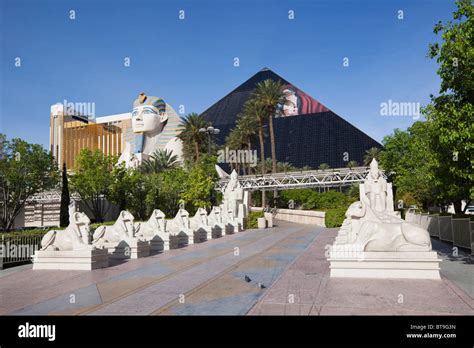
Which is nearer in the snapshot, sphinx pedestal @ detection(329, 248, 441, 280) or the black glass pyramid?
sphinx pedestal @ detection(329, 248, 441, 280)

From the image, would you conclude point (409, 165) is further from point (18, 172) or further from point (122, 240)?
point (18, 172)

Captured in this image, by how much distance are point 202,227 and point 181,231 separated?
287 cm

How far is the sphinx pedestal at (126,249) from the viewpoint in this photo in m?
14.0

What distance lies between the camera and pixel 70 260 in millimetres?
11516

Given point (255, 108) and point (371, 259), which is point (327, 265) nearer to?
point (371, 259)

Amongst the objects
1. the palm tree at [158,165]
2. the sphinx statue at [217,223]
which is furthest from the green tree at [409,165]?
the palm tree at [158,165]

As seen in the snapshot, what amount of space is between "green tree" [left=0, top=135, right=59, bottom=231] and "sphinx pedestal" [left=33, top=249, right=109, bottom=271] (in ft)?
78.0

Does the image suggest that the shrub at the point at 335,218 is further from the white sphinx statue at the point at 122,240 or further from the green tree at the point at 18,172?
the green tree at the point at 18,172

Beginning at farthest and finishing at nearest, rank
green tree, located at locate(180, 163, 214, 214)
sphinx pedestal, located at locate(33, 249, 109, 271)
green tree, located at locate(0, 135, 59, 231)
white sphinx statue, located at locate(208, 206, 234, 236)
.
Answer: green tree, located at locate(180, 163, 214, 214)
green tree, located at locate(0, 135, 59, 231)
white sphinx statue, located at locate(208, 206, 234, 236)
sphinx pedestal, located at locate(33, 249, 109, 271)

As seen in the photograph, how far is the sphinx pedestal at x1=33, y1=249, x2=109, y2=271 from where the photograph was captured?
1137 centimetres

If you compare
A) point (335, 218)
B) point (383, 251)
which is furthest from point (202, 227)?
point (383, 251)

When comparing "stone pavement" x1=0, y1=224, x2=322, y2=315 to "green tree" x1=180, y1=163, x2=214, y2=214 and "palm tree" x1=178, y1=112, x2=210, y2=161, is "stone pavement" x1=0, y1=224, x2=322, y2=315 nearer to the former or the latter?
"green tree" x1=180, y1=163, x2=214, y2=214

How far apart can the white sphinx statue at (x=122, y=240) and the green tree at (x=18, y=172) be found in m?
22.0

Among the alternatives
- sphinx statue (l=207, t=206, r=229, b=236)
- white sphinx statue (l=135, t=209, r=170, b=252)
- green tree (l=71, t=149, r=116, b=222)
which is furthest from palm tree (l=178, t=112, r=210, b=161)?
white sphinx statue (l=135, t=209, r=170, b=252)
